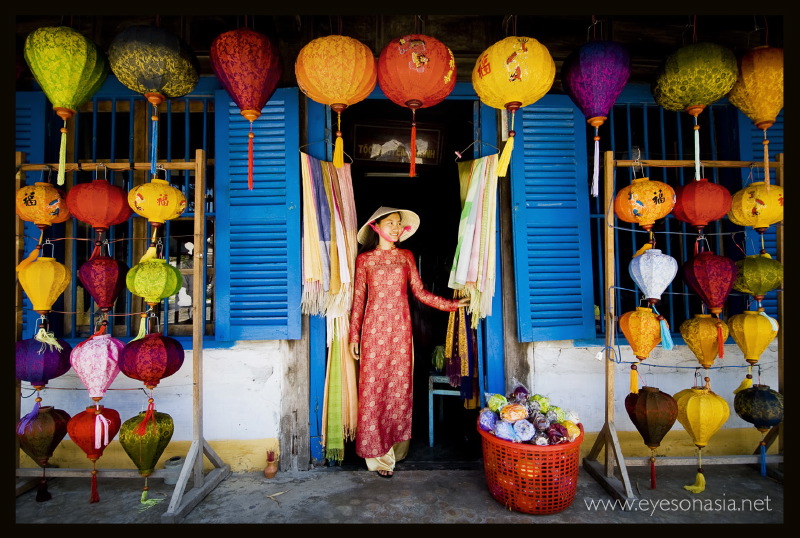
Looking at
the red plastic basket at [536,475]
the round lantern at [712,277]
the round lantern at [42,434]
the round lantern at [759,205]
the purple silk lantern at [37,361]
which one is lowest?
the red plastic basket at [536,475]

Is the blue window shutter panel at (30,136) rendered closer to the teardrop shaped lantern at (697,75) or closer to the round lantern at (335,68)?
the round lantern at (335,68)

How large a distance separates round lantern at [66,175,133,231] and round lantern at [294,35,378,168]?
1.46 m

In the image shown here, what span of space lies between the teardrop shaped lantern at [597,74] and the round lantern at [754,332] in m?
1.75

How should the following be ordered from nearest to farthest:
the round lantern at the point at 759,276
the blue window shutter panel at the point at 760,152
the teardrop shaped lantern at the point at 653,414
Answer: the teardrop shaped lantern at the point at 653,414, the round lantern at the point at 759,276, the blue window shutter panel at the point at 760,152

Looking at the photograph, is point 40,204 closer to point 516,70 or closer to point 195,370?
point 195,370

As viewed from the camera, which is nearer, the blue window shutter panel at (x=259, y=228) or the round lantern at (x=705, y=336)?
the round lantern at (x=705, y=336)

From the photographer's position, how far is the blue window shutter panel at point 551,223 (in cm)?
352

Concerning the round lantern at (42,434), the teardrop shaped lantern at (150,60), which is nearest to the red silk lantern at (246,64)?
the teardrop shaped lantern at (150,60)

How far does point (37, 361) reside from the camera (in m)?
2.89

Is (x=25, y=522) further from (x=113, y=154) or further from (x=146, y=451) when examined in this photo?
(x=113, y=154)

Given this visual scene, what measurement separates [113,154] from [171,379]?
185cm

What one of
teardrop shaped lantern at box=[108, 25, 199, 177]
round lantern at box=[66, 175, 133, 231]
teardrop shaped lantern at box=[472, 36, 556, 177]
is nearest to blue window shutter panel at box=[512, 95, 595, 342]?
teardrop shaped lantern at box=[472, 36, 556, 177]

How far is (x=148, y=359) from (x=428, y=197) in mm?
4391

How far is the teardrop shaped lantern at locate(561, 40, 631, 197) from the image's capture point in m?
2.76
